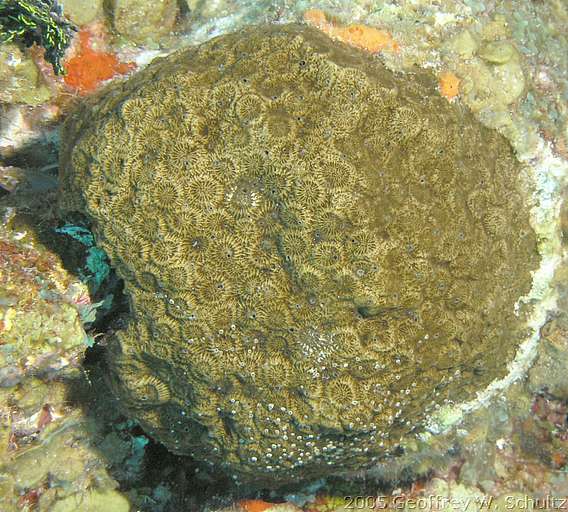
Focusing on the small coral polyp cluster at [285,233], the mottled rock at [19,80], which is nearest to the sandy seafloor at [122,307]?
the mottled rock at [19,80]

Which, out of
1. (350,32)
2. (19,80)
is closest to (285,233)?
(350,32)

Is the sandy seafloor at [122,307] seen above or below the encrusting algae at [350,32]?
below

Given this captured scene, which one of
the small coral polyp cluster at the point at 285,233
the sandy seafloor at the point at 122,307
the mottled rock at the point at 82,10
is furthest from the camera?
the mottled rock at the point at 82,10

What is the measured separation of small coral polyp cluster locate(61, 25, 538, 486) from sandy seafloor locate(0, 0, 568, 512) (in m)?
0.61

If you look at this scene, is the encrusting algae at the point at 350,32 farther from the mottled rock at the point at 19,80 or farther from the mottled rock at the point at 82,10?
the mottled rock at the point at 19,80

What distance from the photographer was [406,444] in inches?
200

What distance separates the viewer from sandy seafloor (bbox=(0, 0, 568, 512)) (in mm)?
3902

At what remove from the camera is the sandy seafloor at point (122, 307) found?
3.90m

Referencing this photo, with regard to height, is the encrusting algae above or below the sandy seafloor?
above

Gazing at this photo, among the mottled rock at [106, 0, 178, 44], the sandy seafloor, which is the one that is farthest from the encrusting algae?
the mottled rock at [106, 0, 178, 44]

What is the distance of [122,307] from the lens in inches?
159

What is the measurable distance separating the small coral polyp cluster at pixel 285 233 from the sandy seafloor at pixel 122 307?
2.00ft

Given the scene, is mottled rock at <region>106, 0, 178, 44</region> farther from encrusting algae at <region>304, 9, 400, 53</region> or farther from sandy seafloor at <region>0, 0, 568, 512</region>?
encrusting algae at <region>304, 9, 400, 53</region>

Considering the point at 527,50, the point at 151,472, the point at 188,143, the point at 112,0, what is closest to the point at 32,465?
the point at 151,472
